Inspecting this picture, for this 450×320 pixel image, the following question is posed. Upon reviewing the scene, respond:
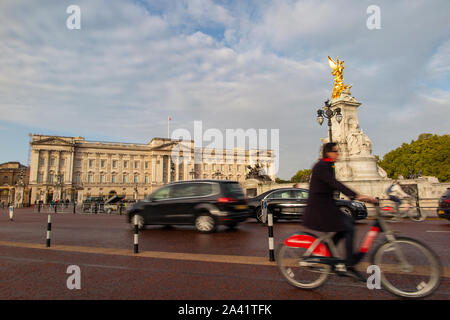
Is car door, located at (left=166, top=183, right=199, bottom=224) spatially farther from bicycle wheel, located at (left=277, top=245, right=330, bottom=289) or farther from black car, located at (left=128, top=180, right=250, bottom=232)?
bicycle wheel, located at (left=277, top=245, right=330, bottom=289)

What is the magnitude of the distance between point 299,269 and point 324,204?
956mm

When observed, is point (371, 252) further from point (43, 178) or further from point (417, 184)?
point (43, 178)

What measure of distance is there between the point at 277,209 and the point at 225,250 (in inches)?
267

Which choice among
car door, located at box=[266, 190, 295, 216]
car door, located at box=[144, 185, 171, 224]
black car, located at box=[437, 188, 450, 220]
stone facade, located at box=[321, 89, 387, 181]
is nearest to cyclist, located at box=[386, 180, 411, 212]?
black car, located at box=[437, 188, 450, 220]

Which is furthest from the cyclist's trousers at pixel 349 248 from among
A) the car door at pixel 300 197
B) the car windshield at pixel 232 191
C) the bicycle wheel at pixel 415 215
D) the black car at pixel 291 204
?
the bicycle wheel at pixel 415 215

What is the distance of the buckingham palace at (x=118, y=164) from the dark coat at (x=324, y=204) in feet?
274

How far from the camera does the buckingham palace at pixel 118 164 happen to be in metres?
89.2

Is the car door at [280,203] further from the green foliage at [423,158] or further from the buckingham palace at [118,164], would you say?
the buckingham palace at [118,164]

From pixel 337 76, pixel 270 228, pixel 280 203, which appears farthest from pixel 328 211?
→ pixel 337 76

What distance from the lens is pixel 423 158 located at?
5269cm

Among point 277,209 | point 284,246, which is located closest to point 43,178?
point 277,209

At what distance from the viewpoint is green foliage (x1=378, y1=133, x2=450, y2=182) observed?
50219 millimetres

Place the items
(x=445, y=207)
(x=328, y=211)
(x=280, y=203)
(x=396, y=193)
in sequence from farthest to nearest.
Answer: (x=280, y=203) → (x=445, y=207) → (x=396, y=193) → (x=328, y=211)

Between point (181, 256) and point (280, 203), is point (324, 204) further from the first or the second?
point (280, 203)
